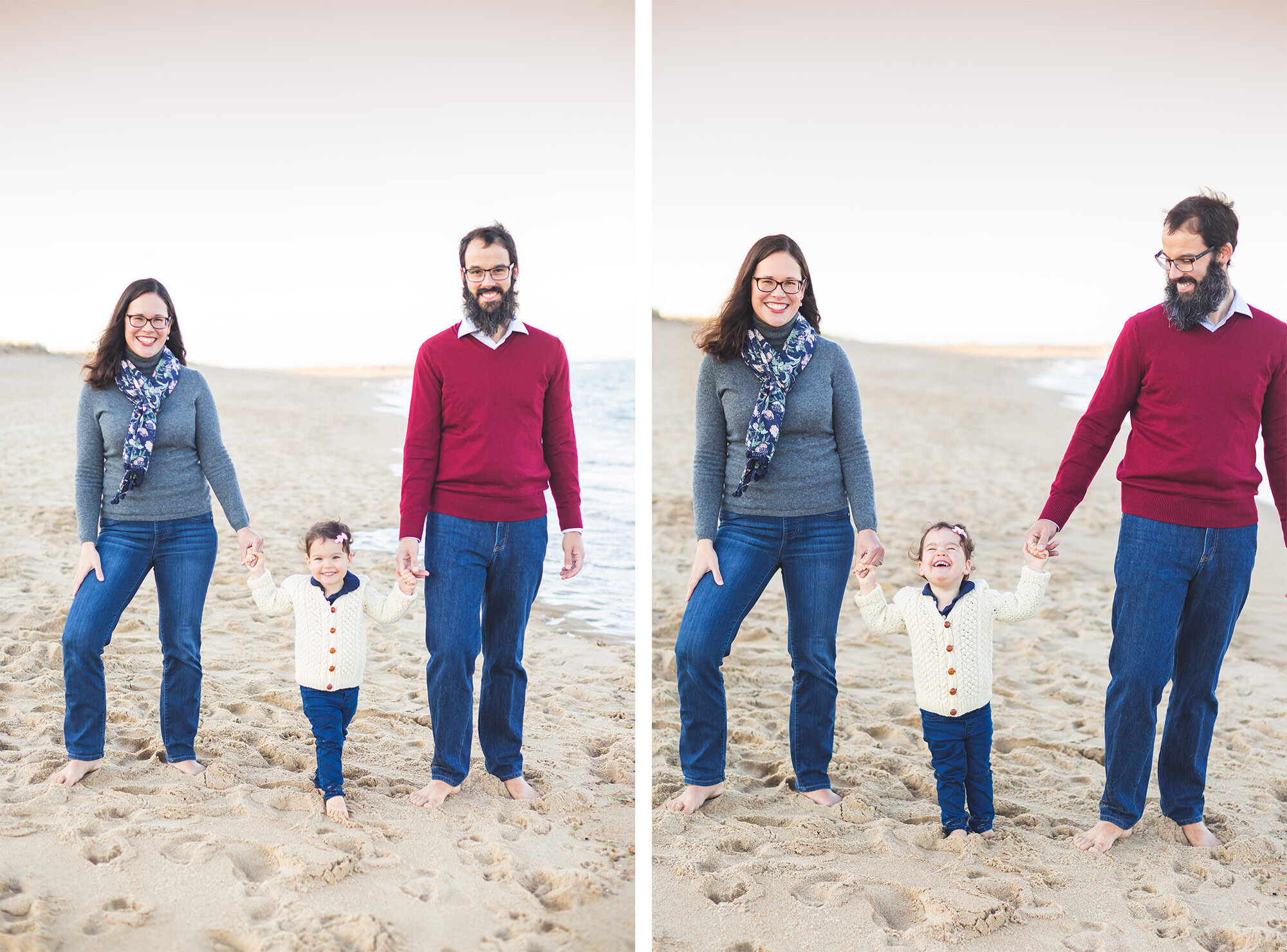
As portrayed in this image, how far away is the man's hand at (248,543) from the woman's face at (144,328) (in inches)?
24.8

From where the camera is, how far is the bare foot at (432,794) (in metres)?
3.27

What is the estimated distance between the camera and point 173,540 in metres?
3.34

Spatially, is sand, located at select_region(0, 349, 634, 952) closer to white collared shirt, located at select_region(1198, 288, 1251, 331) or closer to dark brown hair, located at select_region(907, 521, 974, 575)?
dark brown hair, located at select_region(907, 521, 974, 575)

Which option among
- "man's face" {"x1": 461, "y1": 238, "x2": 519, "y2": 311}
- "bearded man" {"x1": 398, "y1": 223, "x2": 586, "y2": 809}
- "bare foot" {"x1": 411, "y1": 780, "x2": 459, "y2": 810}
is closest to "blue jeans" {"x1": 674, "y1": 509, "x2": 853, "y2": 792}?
"bearded man" {"x1": 398, "y1": 223, "x2": 586, "y2": 809}

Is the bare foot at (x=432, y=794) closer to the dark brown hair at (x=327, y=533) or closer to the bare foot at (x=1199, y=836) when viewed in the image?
the dark brown hair at (x=327, y=533)

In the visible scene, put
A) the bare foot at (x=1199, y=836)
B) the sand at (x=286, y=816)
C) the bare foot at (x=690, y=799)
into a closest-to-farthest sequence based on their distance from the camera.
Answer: the sand at (x=286, y=816) < the bare foot at (x=1199, y=836) < the bare foot at (x=690, y=799)

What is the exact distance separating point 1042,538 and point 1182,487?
1.39 feet

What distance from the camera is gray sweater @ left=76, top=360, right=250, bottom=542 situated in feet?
10.7

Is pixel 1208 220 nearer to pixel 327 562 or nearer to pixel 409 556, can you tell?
pixel 409 556

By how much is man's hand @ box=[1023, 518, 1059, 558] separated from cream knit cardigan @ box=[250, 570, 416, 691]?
1.83m

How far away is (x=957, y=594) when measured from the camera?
3.08 meters

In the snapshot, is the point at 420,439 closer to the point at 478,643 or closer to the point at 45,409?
the point at 478,643

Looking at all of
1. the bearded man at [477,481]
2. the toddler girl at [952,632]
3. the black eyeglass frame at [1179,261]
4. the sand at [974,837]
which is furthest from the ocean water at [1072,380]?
the bearded man at [477,481]

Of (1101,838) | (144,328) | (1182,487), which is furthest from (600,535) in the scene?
(1182,487)
